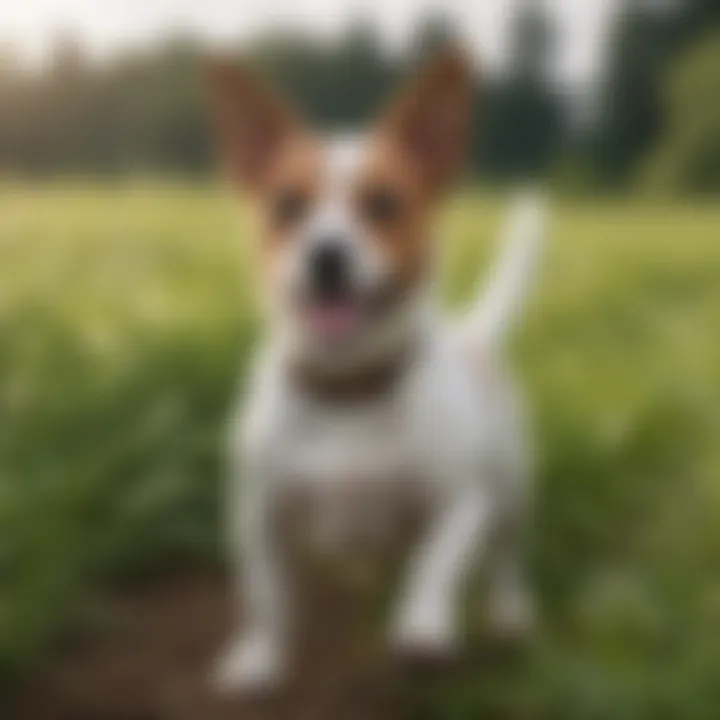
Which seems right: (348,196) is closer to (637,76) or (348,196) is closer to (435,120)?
(435,120)

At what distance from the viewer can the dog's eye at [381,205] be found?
0.62 m

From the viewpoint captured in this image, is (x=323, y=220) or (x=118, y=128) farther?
(x=118, y=128)

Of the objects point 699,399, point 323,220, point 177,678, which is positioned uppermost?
point 323,220

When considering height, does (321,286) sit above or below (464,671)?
above

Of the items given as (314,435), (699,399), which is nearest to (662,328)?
(699,399)

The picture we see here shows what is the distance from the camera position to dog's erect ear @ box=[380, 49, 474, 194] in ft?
2.10

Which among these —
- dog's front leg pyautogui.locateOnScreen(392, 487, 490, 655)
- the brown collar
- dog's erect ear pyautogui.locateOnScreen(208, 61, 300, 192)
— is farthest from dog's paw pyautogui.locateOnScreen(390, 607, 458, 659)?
dog's erect ear pyautogui.locateOnScreen(208, 61, 300, 192)

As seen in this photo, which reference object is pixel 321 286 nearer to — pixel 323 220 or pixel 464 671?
pixel 323 220

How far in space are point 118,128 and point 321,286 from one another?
0.17 m

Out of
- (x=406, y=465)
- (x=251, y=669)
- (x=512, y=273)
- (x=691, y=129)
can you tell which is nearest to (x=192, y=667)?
(x=251, y=669)

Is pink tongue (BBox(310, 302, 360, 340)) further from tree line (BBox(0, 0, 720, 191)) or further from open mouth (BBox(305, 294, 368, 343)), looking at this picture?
tree line (BBox(0, 0, 720, 191))

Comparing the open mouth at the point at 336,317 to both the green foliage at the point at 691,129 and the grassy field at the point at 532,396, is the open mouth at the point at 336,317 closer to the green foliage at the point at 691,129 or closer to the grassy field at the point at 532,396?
the grassy field at the point at 532,396

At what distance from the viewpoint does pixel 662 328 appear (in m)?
0.69

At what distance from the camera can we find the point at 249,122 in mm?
660
